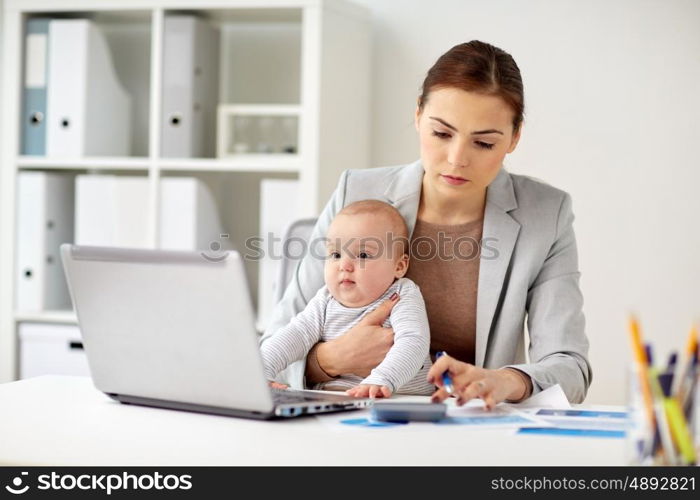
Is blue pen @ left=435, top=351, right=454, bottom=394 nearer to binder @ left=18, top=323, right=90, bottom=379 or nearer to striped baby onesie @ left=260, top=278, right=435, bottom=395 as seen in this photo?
striped baby onesie @ left=260, top=278, right=435, bottom=395

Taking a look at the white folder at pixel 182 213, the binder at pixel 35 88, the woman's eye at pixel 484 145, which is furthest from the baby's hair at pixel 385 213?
the binder at pixel 35 88

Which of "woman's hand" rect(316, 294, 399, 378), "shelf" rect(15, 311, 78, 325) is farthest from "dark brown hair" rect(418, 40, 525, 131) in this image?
"shelf" rect(15, 311, 78, 325)

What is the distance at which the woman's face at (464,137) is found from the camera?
1738 millimetres

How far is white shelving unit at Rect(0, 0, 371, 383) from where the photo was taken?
115 inches

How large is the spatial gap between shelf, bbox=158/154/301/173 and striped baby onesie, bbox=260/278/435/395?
1256 mm

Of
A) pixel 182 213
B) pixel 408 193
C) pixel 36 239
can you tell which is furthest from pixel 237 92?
pixel 408 193

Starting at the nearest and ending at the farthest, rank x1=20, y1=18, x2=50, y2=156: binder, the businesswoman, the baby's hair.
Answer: the businesswoman < the baby's hair < x1=20, y1=18, x2=50, y2=156: binder

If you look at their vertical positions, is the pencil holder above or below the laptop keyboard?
above

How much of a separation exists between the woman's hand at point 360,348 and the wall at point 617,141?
159 cm

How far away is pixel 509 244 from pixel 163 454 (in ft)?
3.18

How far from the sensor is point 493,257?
1.83m

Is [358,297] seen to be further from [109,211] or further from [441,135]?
[109,211]

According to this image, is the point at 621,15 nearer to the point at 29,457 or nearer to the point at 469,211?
the point at 469,211
